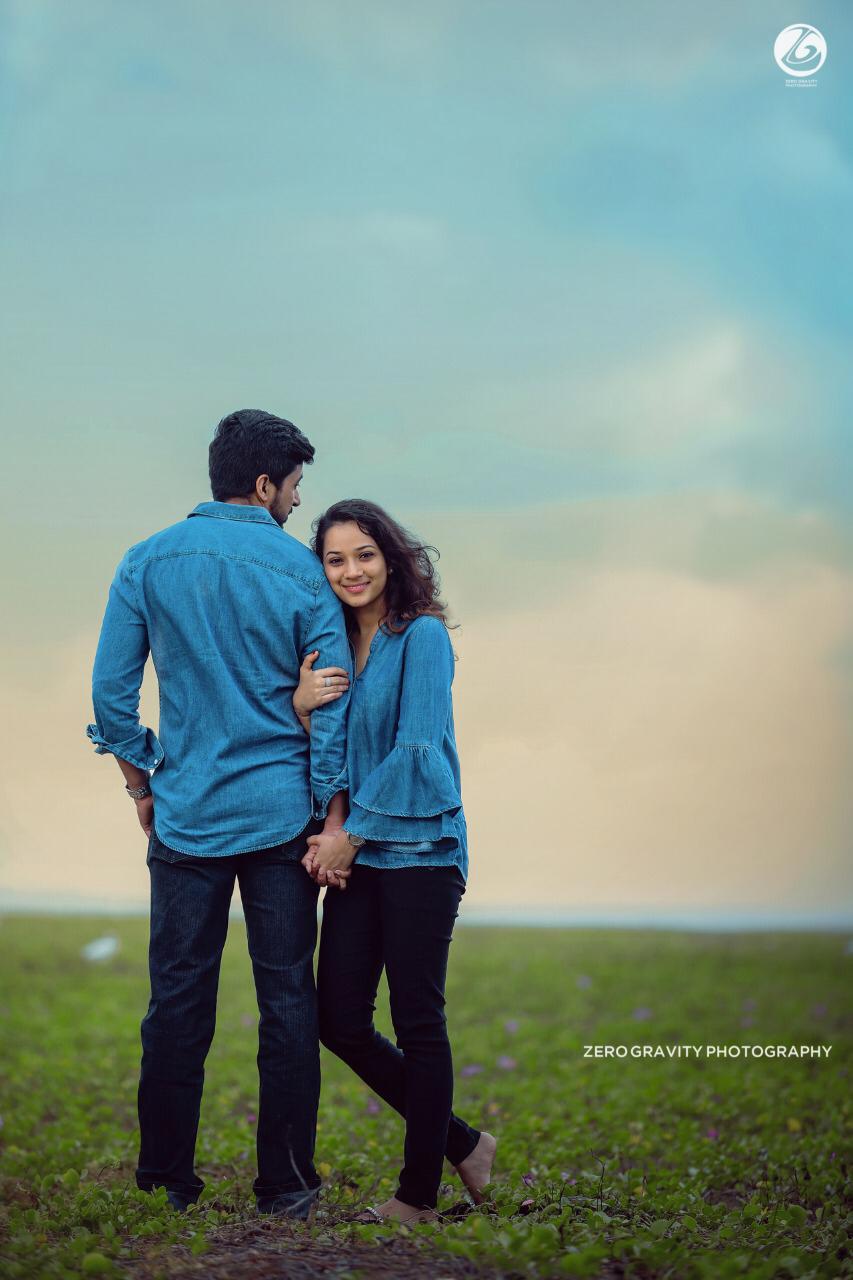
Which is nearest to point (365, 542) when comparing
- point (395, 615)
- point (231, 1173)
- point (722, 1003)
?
point (395, 615)

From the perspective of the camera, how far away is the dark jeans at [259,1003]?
3828mm

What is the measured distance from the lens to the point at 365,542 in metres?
3.93

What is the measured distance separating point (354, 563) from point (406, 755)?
657mm

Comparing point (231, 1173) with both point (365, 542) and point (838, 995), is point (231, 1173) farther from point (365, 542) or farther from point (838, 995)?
point (838, 995)

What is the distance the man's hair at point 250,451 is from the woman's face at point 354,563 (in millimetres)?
332

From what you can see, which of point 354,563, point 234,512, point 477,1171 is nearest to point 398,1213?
point 477,1171

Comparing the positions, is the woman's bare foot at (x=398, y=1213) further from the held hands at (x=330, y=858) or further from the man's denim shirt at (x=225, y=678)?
the man's denim shirt at (x=225, y=678)

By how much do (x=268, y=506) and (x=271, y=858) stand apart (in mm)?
1198

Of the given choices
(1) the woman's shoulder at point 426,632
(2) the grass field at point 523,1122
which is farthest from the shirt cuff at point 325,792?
(2) the grass field at point 523,1122

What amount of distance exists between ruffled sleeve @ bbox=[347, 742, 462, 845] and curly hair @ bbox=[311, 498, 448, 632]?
0.44m

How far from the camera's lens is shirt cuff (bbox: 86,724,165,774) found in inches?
158

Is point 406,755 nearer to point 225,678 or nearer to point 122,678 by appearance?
point 225,678

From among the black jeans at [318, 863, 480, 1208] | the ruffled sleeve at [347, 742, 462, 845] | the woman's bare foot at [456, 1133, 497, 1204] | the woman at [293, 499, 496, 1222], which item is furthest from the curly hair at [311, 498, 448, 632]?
the woman's bare foot at [456, 1133, 497, 1204]

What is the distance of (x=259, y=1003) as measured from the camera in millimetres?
3811
